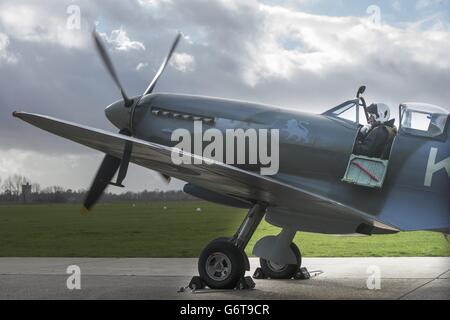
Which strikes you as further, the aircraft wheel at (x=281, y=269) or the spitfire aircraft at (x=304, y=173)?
the aircraft wheel at (x=281, y=269)

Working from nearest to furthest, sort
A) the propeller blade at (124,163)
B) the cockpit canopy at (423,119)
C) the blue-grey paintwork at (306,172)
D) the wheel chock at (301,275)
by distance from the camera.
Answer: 1. the propeller blade at (124,163)
2. the blue-grey paintwork at (306,172)
3. the cockpit canopy at (423,119)
4. the wheel chock at (301,275)

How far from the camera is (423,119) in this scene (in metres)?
7.88

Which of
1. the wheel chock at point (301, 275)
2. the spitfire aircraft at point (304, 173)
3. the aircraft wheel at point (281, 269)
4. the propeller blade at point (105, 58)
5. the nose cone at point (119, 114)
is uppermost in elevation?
the propeller blade at point (105, 58)

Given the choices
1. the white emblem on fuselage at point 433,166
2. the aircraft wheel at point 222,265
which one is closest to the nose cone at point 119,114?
the aircraft wheel at point 222,265

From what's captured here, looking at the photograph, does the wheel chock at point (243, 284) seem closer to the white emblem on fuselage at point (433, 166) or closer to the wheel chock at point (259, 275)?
the wheel chock at point (259, 275)

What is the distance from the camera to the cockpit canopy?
7809mm

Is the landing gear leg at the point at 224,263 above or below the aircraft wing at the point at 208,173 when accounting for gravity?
below

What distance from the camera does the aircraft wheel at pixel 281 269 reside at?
9.71 metres

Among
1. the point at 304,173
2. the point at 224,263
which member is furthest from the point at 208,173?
the point at 304,173

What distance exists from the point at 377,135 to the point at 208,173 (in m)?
2.26

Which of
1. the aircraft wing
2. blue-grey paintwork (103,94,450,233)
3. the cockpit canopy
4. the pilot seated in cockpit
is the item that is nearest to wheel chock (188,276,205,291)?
the aircraft wing

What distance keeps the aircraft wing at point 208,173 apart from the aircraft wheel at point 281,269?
1419 mm
